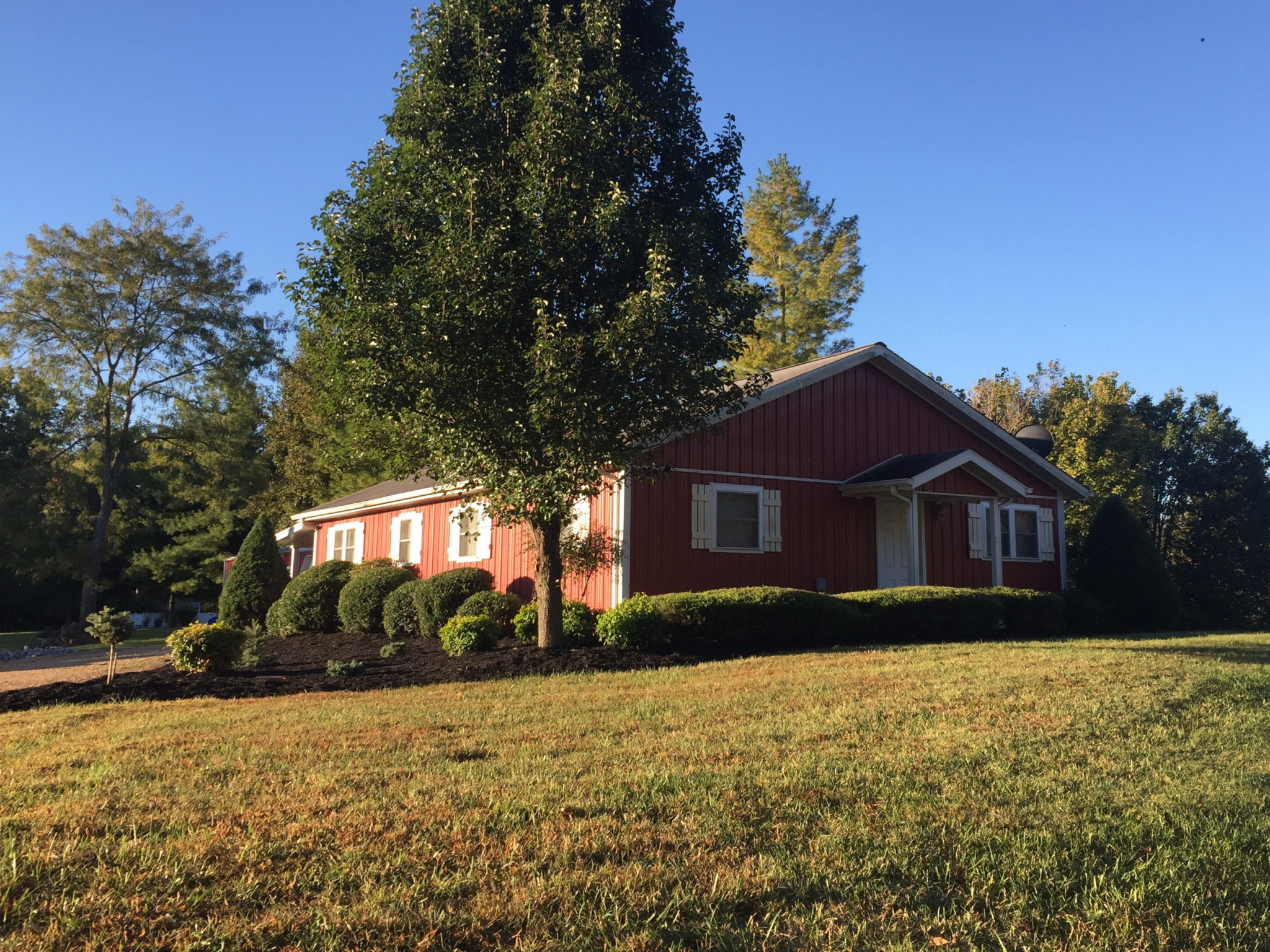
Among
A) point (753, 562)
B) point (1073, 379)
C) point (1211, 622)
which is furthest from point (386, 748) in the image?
point (1073, 379)

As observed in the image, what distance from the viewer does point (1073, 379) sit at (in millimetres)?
35688

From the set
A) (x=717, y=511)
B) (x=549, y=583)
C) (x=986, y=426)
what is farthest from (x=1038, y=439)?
(x=549, y=583)

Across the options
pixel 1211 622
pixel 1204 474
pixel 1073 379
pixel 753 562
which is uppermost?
pixel 1073 379

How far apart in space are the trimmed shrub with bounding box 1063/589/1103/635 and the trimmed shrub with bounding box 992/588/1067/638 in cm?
146

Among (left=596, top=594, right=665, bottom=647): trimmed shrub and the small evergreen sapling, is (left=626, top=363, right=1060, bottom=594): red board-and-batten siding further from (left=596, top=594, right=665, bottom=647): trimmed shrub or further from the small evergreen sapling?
the small evergreen sapling

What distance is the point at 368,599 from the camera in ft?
62.0

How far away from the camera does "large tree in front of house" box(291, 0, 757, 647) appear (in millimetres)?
10195

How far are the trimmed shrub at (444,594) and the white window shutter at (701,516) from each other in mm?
4075

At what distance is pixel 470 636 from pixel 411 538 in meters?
8.73

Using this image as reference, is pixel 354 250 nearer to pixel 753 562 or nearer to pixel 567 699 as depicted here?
pixel 567 699

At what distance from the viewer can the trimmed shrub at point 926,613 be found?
1468cm

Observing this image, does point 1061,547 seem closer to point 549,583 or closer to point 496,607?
point 496,607

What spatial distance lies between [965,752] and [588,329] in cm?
639

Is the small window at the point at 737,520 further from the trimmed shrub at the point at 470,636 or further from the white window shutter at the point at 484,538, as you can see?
the white window shutter at the point at 484,538
